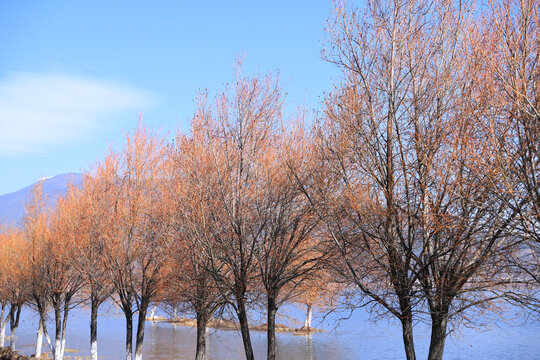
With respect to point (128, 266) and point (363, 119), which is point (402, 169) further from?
point (128, 266)

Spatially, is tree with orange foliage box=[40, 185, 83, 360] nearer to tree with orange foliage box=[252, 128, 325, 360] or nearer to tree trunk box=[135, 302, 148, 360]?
tree trunk box=[135, 302, 148, 360]

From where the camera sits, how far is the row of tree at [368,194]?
1077 cm

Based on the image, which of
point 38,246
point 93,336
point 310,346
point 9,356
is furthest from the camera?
point 310,346

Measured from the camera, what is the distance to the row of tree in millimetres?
10773

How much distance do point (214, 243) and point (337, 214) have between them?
17.8 ft

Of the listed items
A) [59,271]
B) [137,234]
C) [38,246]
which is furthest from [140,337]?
[38,246]

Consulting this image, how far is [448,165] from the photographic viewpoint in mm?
11266

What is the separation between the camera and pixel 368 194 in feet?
40.0

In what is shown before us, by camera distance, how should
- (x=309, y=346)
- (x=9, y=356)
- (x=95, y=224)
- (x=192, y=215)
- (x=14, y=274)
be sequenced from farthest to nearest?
(x=309, y=346), (x=14, y=274), (x=9, y=356), (x=95, y=224), (x=192, y=215)

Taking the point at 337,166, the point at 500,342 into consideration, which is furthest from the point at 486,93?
the point at 500,342

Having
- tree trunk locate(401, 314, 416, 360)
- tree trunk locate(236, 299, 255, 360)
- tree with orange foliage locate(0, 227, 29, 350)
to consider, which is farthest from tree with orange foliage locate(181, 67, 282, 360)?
tree with orange foliage locate(0, 227, 29, 350)

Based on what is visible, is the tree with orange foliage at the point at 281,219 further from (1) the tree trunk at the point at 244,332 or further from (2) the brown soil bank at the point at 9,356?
(2) the brown soil bank at the point at 9,356

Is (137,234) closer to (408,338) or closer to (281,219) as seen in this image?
(281,219)

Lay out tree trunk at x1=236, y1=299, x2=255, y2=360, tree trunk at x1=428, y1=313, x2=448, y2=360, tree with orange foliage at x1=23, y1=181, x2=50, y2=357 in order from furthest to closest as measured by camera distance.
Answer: tree with orange foliage at x1=23, y1=181, x2=50, y2=357
tree trunk at x1=236, y1=299, x2=255, y2=360
tree trunk at x1=428, y1=313, x2=448, y2=360
